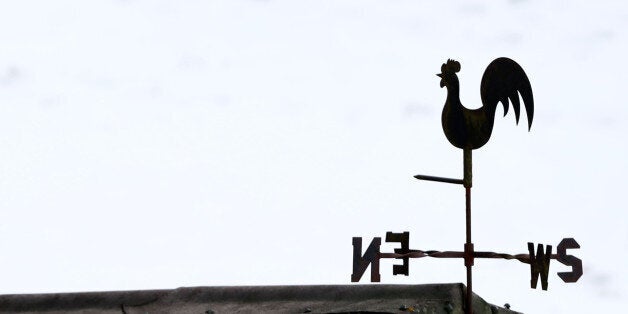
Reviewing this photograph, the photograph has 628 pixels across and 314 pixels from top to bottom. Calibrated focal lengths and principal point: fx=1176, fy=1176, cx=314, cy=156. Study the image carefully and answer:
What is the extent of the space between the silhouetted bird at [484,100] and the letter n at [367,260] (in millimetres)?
1021

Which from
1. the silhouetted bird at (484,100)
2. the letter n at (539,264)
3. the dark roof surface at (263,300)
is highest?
the silhouetted bird at (484,100)

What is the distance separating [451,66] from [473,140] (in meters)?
→ 0.69

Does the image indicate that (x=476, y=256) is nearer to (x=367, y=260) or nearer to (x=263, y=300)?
(x=367, y=260)

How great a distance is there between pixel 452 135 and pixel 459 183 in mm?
400

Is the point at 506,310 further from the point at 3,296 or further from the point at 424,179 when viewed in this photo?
the point at 3,296

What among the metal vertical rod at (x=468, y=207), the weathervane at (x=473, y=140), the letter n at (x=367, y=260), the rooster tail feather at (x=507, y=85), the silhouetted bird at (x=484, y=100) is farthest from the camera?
the rooster tail feather at (x=507, y=85)

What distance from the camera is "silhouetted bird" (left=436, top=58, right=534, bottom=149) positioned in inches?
359

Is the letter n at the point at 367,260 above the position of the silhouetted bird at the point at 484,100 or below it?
below

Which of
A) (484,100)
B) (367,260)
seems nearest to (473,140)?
(484,100)

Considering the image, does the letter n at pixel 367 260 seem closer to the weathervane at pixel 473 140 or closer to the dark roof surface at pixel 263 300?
the weathervane at pixel 473 140

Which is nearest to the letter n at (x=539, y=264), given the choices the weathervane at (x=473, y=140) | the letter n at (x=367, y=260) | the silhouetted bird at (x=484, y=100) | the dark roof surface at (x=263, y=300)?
the weathervane at (x=473, y=140)

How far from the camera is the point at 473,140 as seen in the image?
909 centimetres

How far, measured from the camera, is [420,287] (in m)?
8.24

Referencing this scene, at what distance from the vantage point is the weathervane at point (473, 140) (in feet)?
28.7
